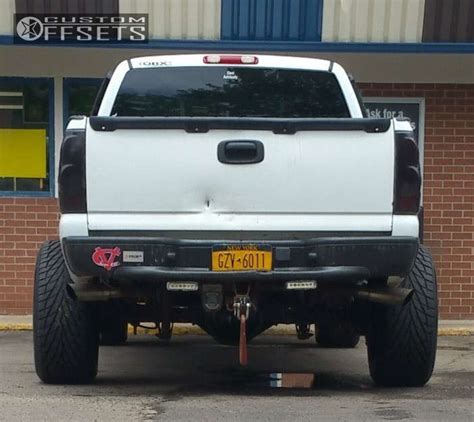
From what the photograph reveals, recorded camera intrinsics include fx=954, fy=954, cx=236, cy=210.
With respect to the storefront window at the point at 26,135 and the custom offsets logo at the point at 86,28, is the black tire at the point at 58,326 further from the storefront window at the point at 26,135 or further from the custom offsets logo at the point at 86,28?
the storefront window at the point at 26,135

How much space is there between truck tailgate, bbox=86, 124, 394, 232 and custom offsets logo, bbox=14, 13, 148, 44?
15.1ft

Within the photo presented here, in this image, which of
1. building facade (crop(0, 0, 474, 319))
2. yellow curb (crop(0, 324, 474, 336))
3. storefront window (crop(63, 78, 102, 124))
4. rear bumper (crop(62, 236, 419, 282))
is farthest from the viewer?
storefront window (crop(63, 78, 102, 124))

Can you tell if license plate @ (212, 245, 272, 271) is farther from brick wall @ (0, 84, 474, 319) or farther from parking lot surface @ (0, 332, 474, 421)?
brick wall @ (0, 84, 474, 319)

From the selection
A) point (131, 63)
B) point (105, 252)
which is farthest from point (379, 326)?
point (131, 63)

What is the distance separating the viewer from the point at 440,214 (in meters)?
11.0

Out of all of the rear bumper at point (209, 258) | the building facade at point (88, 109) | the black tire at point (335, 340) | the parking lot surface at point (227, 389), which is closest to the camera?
the rear bumper at point (209, 258)

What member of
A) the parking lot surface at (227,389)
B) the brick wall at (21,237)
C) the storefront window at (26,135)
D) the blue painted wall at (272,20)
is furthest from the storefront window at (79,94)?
the parking lot surface at (227,389)

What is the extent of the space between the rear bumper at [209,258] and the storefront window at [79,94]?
17.9 ft

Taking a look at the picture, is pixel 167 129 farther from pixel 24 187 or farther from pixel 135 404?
pixel 24 187

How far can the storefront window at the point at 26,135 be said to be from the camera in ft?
35.7

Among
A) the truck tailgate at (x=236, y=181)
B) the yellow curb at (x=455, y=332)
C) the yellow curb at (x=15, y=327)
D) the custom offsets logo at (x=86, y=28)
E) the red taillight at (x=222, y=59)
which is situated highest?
the custom offsets logo at (x=86, y=28)

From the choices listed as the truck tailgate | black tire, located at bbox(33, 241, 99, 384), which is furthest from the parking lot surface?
the truck tailgate

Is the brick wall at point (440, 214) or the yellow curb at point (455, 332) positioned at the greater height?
the brick wall at point (440, 214)

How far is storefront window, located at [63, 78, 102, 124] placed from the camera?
1088cm
